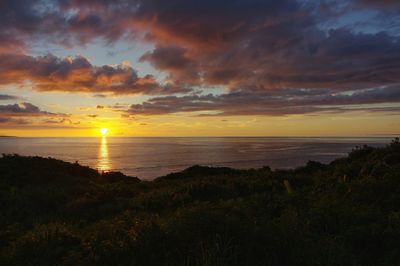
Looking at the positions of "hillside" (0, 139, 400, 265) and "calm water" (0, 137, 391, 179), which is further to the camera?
"calm water" (0, 137, 391, 179)

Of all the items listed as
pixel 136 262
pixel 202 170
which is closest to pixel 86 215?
pixel 136 262

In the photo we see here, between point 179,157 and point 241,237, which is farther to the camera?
point 179,157

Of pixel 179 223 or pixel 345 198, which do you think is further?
pixel 345 198

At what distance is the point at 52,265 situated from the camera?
634 cm

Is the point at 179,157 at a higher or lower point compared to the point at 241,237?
lower

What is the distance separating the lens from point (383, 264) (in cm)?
617

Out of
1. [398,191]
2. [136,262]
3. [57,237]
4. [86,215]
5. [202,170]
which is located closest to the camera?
[136,262]

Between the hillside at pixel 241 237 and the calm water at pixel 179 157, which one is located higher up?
the hillside at pixel 241 237

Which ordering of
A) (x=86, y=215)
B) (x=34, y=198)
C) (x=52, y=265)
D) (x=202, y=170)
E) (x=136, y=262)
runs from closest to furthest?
(x=136, y=262)
(x=52, y=265)
(x=86, y=215)
(x=34, y=198)
(x=202, y=170)

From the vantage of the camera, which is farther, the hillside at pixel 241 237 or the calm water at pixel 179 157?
the calm water at pixel 179 157

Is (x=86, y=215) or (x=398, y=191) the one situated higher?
(x=398, y=191)

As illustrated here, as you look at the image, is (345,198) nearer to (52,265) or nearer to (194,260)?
(194,260)

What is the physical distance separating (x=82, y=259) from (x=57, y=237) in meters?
1.57

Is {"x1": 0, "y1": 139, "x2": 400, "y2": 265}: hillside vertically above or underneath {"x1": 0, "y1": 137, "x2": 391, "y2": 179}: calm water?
above
